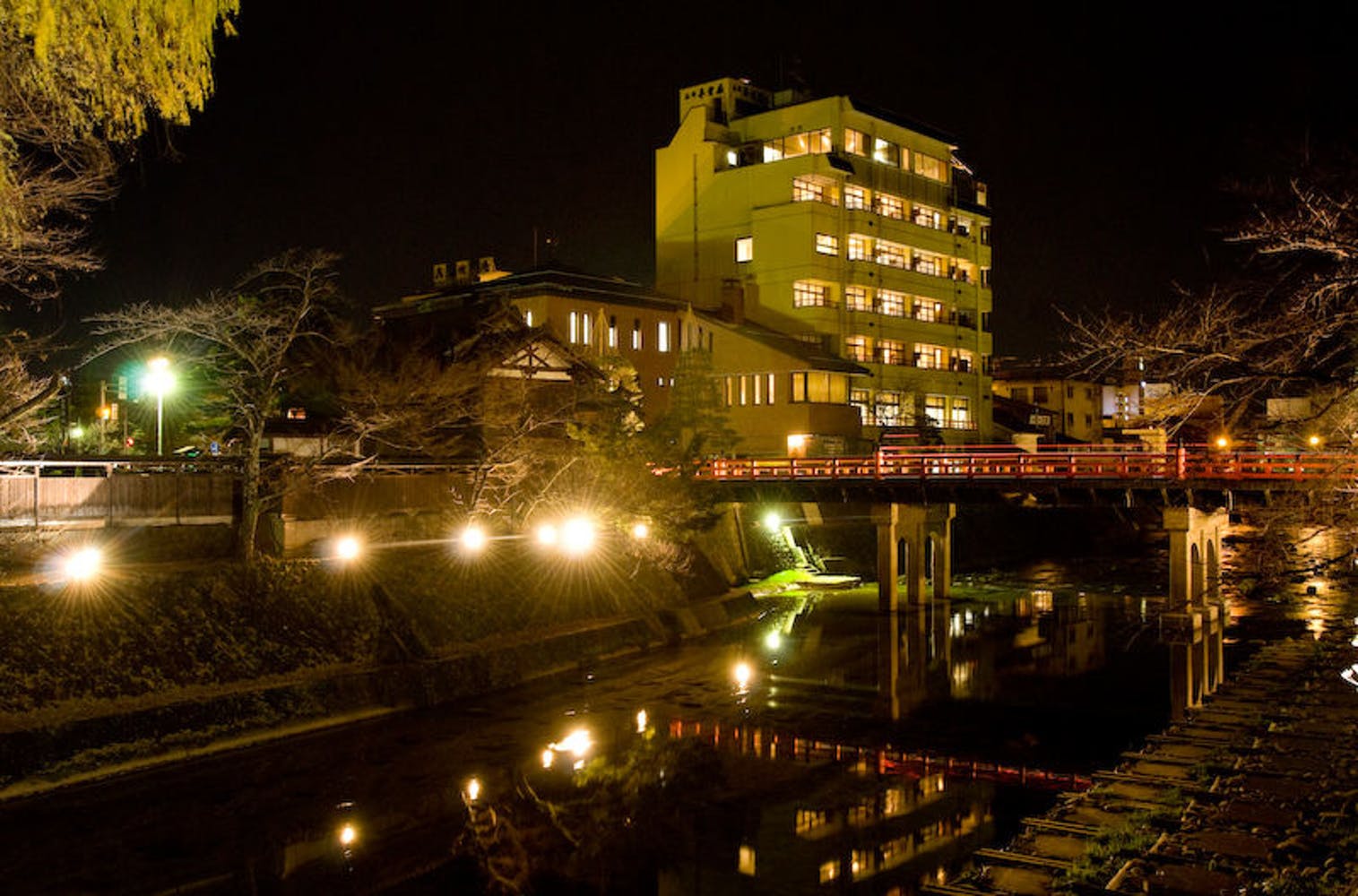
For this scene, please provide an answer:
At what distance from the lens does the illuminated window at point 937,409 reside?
65.6 meters

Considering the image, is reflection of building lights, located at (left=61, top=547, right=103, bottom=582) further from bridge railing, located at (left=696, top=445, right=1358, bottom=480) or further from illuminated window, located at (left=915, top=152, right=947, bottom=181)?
illuminated window, located at (left=915, top=152, right=947, bottom=181)

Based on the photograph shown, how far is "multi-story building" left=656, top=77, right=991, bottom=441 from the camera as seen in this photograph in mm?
60219

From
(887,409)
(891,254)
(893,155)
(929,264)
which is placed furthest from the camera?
(929,264)

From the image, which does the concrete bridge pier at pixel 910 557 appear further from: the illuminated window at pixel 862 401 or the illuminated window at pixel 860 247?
the illuminated window at pixel 860 247

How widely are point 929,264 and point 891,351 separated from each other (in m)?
A: 7.92

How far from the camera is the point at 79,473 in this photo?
28.6m

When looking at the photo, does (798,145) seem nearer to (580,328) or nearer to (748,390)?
(748,390)

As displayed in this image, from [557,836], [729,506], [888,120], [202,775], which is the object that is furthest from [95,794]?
[888,120]

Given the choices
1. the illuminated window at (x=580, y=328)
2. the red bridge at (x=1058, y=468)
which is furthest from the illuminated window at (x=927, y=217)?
the red bridge at (x=1058, y=468)

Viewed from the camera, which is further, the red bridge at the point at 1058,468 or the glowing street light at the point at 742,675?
the red bridge at the point at 1058,468

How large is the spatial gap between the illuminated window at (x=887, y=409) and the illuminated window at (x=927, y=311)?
5959 millimetres

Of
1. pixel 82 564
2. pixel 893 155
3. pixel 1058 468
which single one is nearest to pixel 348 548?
pixel 82 564

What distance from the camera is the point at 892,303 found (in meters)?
64.5

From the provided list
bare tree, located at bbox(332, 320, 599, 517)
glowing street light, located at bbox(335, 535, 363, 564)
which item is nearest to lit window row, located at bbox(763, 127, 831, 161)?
bare tree, located at bbox(332, 320, 599, 517)
